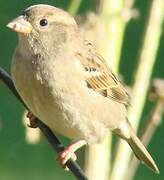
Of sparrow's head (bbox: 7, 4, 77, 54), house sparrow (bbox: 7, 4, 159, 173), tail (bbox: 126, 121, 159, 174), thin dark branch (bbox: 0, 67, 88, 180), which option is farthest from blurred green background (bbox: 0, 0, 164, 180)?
thin dark branch (bbox: 0, 67, 88, 180)

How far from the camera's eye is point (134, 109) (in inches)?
142

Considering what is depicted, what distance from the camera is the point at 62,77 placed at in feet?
11.7

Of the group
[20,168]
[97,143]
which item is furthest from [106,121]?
[20,168]

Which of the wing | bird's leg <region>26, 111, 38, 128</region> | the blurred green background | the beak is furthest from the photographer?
the blurred green background

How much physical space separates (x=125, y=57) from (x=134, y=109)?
2.59 m

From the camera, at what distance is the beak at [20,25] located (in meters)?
3.39

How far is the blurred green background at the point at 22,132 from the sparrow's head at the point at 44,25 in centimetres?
224

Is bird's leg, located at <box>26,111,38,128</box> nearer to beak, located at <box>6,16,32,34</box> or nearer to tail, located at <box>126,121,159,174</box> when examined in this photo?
beak, located at <box>6,16,32,34</box>

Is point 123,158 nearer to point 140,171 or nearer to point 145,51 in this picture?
point 145,51

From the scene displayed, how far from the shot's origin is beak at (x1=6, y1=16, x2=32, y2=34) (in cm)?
339

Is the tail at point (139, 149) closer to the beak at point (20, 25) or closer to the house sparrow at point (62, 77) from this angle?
the house sparrow at point (62, 77)

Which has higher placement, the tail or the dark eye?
the dark eye

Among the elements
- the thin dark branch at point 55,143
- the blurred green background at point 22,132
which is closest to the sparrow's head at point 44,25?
the thin dark branch at point 55,143

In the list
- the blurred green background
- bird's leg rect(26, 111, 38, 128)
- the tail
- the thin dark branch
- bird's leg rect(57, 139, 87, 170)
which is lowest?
the blurred green background
